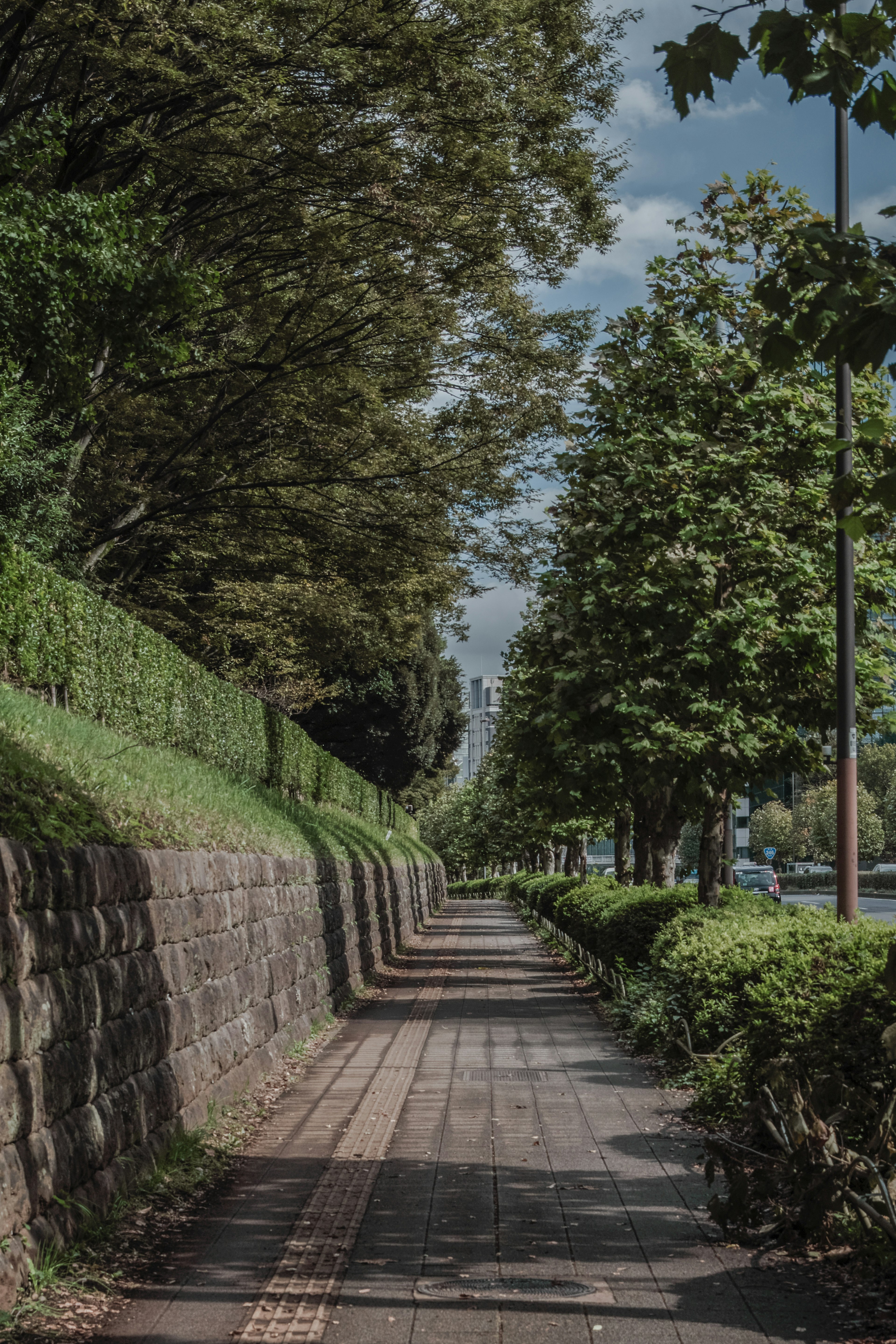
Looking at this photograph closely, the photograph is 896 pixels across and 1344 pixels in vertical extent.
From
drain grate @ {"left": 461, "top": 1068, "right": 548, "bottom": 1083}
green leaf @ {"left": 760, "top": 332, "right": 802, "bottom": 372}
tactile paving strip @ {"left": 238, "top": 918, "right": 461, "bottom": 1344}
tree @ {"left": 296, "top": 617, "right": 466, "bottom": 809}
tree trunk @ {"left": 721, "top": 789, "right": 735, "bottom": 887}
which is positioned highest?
tree @ {"left": 296, "top": 617, "right": 466, "bottom": 809}

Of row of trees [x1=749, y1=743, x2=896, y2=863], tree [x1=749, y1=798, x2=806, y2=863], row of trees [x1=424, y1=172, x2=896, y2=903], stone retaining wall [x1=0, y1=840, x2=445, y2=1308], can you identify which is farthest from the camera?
tree [x1=749, y1=798, x2=806, y2=863]

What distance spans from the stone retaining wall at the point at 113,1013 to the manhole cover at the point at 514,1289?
4.92ft

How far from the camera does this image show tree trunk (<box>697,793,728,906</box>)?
43.8 ft

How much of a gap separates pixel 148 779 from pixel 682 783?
19.6 feet

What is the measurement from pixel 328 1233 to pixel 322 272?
1117cm

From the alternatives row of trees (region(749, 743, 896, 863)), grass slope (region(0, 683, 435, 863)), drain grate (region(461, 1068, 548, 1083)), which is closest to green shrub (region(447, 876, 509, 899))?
row of trees (region(749, 743, 896, 863))

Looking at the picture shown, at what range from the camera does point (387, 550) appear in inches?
770

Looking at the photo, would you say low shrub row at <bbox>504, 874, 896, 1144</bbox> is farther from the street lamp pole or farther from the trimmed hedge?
the trimmed hedge

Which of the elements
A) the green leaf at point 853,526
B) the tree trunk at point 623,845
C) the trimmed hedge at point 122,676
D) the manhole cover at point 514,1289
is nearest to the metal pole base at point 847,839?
the manhole cover at point 514,1289

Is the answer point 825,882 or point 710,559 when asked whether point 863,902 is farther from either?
point 710,559

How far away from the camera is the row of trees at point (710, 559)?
12.4 m

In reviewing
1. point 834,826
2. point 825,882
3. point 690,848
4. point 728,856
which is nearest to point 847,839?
point 728,856

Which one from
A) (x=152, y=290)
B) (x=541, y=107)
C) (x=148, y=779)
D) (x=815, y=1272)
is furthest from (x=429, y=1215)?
(x=541, y=107)

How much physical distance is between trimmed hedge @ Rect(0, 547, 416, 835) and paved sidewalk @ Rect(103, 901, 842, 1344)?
3859mm
